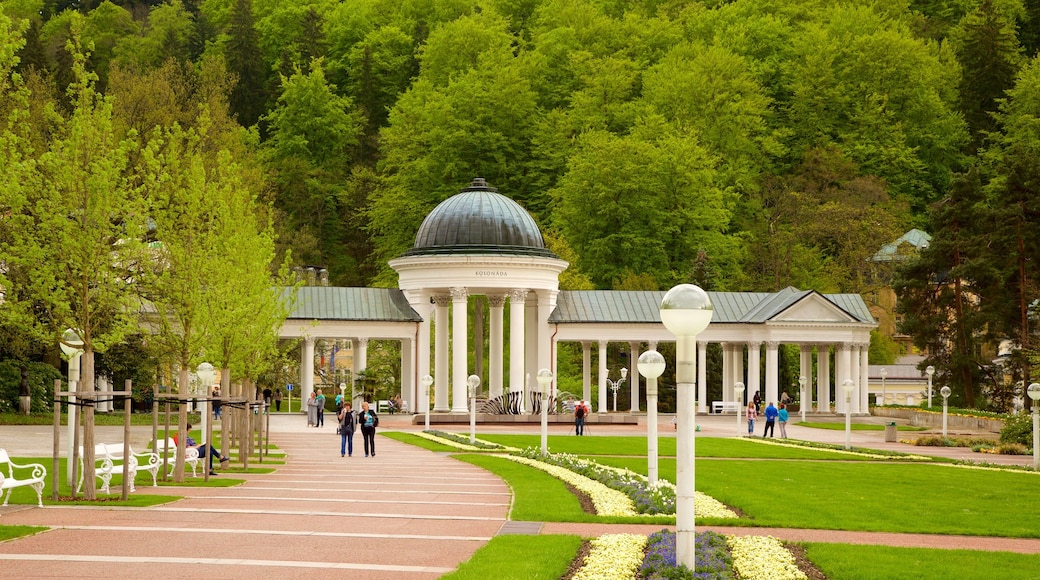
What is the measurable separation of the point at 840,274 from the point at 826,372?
1651 cm

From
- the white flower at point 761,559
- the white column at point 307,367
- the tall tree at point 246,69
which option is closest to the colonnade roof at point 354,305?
the white column at point 307,367

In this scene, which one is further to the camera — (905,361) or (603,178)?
(905,361)

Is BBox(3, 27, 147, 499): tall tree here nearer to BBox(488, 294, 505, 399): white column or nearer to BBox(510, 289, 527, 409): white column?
BBox(510, 289, 527, 409): white column

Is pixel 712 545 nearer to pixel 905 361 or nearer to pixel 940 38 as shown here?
pixel 905 361

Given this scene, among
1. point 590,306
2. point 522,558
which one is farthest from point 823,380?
point 522,558

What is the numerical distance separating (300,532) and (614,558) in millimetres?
5173

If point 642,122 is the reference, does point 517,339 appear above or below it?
below

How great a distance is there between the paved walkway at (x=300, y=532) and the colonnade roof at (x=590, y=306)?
4254 cm

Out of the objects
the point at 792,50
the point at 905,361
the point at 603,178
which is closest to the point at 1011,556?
the point at 603,178

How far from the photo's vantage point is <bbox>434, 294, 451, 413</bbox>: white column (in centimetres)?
7088

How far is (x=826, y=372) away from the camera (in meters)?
81.4

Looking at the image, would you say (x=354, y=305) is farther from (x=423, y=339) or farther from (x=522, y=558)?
(x=522, y=558)

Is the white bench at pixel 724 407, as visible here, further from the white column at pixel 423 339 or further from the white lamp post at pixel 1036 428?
the white lamp post at pixel 1036 428

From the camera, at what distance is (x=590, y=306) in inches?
3039
